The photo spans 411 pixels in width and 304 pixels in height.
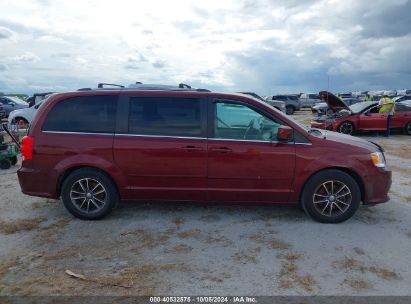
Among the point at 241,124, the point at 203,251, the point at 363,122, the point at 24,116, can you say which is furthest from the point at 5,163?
the point at 363,122

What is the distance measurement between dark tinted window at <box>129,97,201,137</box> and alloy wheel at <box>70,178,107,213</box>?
89 cm

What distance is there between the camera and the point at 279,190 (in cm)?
500

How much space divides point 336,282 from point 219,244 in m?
1.37

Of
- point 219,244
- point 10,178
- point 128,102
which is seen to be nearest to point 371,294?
point 219,244

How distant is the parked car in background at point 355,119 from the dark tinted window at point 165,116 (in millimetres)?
10557

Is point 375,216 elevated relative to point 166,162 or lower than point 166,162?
lower

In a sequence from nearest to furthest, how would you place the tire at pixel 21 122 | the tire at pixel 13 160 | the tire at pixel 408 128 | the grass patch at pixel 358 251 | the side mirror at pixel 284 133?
1. the grass patch at pixel 358 251
2. the side mirror at pixel 284 133
3. the tire at pixel 13 160
4. the tire at pixel 408 128
5. the tire at pixel 21 122

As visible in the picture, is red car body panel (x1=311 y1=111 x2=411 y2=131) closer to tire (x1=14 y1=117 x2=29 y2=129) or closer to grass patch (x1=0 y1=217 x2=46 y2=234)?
grass patch (x1=0 y1=217 x2=46 y2=234)

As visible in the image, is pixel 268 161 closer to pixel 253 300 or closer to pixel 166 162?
pixel 166 162

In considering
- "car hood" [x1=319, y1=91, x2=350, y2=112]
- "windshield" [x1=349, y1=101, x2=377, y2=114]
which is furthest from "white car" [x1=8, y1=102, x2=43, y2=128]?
"windshield" [x1=349, y1=101, x2=377, y2=114]

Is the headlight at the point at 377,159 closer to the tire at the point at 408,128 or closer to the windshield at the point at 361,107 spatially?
the windshield at the point at 361,107

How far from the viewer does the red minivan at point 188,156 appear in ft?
16.2

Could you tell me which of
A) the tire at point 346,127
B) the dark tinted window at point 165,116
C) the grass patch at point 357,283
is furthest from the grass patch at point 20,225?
the tire at point 346,127

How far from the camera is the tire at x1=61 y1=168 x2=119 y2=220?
5.07 m
